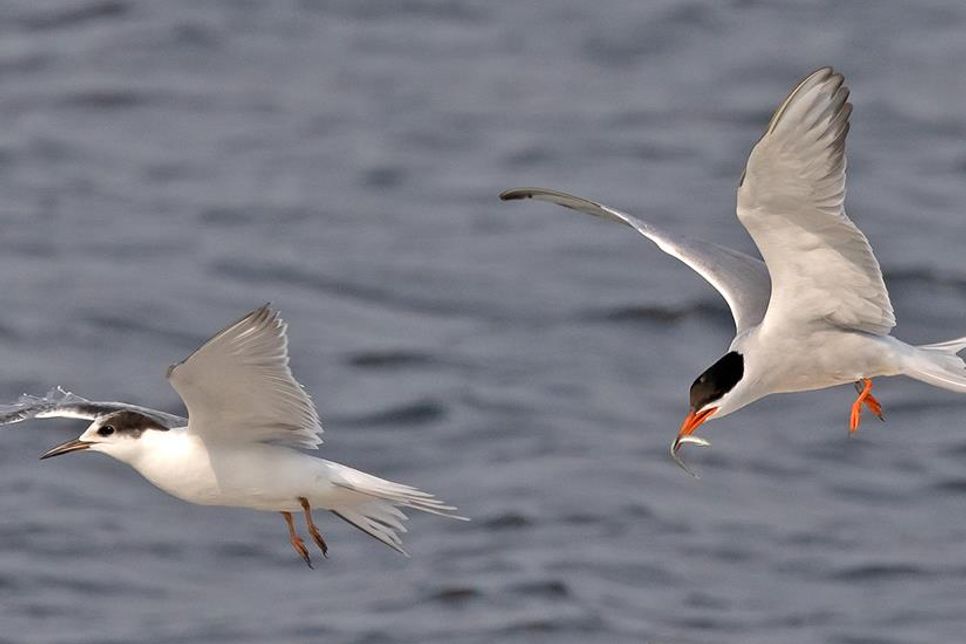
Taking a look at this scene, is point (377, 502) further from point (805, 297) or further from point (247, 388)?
point (805, 297)

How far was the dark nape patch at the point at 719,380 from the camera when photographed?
8.60 meters

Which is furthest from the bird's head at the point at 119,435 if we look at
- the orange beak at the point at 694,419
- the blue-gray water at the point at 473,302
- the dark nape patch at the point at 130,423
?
the blue-gray water at the point at 473,302

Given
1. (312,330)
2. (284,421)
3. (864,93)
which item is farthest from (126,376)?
(284,421)

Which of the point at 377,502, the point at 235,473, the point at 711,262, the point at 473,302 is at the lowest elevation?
the point at 473,302

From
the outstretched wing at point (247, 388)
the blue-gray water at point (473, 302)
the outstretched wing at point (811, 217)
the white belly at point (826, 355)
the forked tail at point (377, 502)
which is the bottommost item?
the blue-gray water at point (473, 302)

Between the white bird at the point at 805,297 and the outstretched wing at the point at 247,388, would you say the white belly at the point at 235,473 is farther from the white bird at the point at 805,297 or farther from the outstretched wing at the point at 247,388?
the white bird at the point at 805,297

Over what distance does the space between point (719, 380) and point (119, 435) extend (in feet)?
7.34

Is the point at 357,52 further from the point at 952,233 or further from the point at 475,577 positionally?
the point at 475,577

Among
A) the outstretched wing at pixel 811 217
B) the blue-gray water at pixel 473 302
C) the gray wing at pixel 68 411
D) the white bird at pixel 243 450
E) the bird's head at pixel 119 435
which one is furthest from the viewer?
the blue-gray water at pixel 473 302

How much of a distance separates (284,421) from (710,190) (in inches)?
548

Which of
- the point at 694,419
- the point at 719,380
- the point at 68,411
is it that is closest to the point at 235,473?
the point at 68,411

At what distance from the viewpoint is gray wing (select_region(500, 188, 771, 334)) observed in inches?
357

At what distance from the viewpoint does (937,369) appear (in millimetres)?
8555

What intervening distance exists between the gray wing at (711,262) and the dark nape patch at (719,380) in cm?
36
